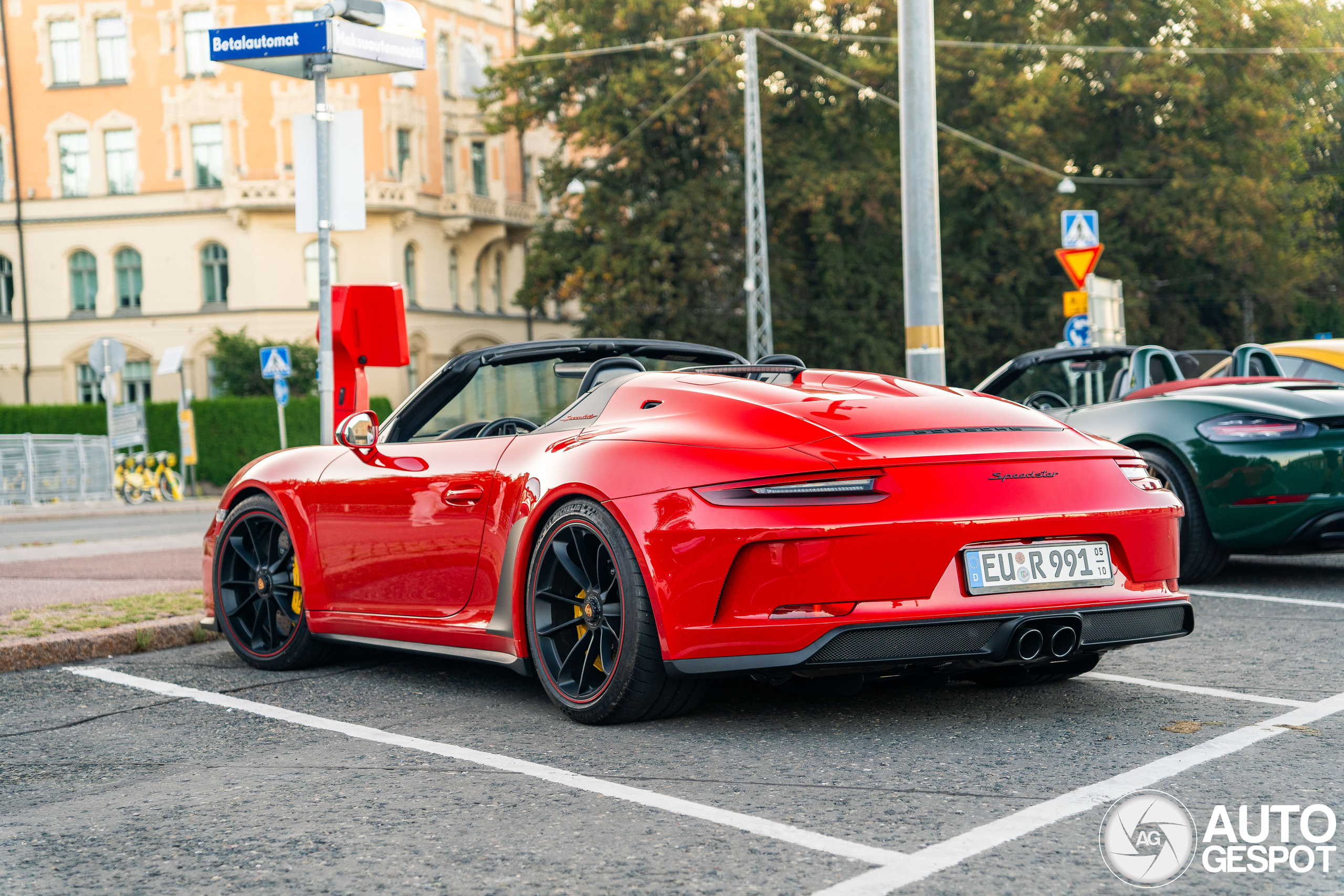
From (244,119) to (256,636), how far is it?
4051 cm

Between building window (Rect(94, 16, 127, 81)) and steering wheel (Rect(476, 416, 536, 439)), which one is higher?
building window (Rect(94, 16, 127, 81))

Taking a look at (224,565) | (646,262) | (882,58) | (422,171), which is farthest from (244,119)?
(224,565)

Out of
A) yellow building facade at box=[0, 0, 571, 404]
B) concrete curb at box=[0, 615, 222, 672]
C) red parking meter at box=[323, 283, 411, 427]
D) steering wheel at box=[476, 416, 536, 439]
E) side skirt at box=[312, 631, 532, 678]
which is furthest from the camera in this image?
yellow building facade at box=[0, 0, 571, 404]

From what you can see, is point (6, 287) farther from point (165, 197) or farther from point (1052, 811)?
point (1052, 811)

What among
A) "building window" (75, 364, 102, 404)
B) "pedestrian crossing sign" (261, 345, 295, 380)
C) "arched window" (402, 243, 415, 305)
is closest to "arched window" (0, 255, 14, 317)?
"building window" (75, 364, 102, 404)

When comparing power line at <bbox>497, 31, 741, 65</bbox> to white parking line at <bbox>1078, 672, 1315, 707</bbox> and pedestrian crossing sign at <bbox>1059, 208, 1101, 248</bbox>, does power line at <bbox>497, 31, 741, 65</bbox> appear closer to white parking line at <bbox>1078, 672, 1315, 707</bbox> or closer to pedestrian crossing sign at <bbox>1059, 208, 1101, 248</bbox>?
pedestrian crossing sign at <bbox>1059, 208, 1101, 248</bbox>

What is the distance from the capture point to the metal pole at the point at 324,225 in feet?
29.5

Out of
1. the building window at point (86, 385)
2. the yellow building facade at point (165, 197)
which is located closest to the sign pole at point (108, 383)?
the yellow building facade at point (165, 197)

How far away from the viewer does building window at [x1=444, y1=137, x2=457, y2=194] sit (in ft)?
157

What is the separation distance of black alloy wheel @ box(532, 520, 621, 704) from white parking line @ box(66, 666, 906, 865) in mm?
450

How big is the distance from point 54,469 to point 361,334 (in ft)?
74.8

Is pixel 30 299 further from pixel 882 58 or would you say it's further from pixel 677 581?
pixel 677 581

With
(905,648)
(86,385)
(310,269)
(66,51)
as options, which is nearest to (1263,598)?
(905,648)

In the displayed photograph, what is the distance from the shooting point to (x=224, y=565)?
6383mm
